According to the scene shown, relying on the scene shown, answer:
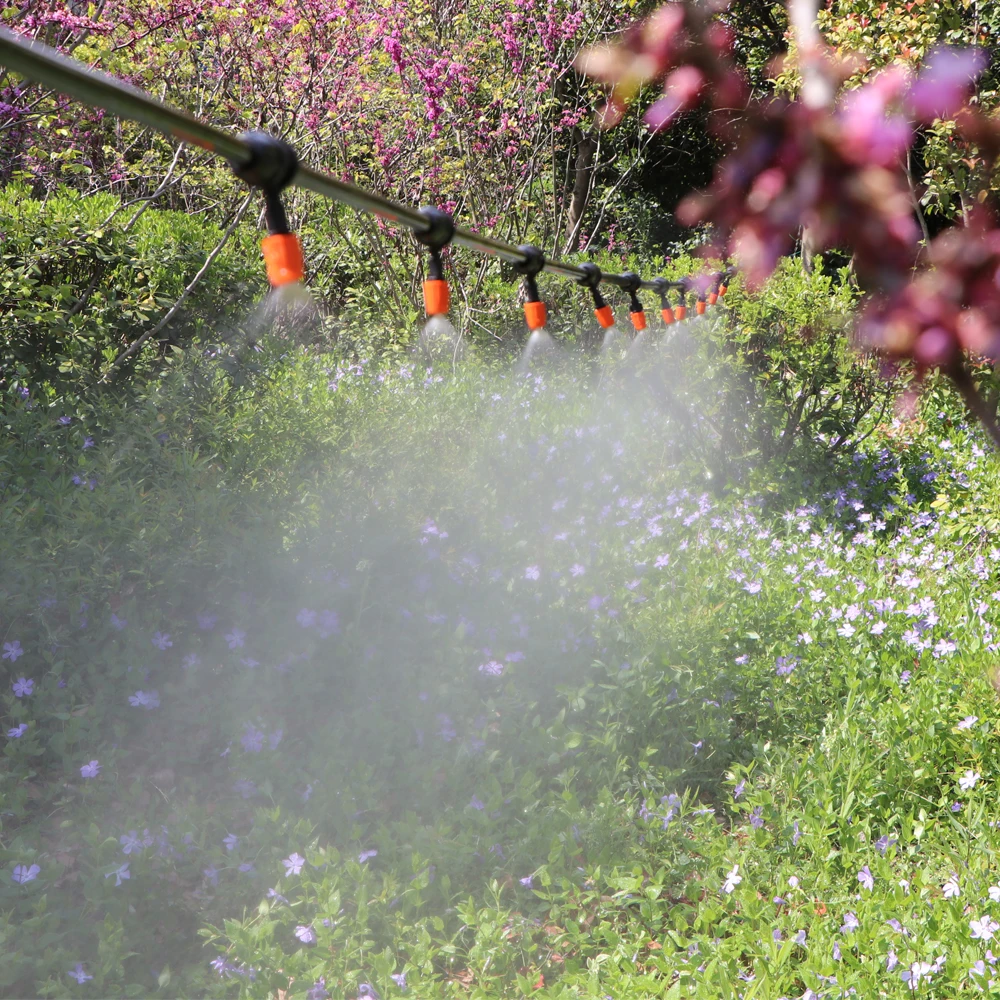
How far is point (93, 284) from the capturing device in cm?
470

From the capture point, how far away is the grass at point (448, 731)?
88.2 inches

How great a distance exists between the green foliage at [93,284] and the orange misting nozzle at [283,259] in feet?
10.8

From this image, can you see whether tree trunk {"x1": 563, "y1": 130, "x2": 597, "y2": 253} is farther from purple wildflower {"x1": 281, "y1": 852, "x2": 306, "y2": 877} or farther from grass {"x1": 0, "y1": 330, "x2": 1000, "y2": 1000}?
purple wildflower {"x1": 281, "y1": 852, "x2": 306, "y2": 877}

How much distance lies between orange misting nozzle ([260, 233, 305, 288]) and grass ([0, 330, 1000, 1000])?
67.1 inches

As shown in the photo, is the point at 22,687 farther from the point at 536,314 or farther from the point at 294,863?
the point at 536,314

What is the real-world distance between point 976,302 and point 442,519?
3407mm

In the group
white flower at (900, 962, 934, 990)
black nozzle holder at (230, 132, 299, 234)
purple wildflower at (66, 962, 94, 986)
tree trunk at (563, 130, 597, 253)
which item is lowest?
white flower at (900, 962, 934, 990)

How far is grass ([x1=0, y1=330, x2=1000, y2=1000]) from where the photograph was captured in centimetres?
224

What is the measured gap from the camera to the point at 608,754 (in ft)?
9.40

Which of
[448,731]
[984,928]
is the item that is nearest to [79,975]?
[448,731]

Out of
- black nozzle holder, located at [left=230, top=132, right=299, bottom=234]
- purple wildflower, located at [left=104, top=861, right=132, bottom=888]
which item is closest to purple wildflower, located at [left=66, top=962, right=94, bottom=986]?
purple wildflower, located at [left=104, top=861, right=132, bottom=888]

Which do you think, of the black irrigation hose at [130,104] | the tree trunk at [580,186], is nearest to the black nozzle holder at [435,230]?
the black irrigation hose at [130,104]

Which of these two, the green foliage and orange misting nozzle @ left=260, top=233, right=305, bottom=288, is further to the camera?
the green foliage

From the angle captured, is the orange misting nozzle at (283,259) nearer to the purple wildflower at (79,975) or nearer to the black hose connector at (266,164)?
the black hose connector at (266,164)
